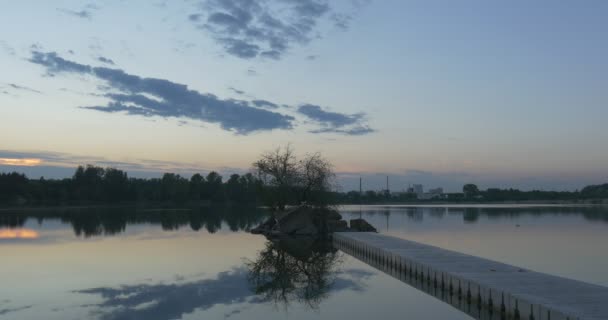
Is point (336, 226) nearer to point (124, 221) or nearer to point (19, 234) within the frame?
point (19, 234)

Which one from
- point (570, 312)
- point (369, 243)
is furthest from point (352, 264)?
Result: point (570, 312)

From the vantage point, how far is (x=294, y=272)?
27.4 metres

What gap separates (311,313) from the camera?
58.1ft

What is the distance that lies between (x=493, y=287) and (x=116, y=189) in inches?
5516

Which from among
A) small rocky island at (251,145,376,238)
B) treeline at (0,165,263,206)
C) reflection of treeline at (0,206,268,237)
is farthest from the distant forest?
small rocky island at (251,145,376,238)

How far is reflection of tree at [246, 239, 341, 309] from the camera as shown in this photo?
2107 centimetres

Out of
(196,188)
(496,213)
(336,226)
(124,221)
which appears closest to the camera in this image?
(336,226)

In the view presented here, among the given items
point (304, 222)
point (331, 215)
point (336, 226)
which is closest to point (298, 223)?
point (304, 222)

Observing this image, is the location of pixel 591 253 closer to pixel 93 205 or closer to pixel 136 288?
pixel 136 288

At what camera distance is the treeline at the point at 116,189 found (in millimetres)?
125625

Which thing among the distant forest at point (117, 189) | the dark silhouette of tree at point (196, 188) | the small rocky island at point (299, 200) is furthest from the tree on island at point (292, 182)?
the dark silhouette of tree at point (196, 188)

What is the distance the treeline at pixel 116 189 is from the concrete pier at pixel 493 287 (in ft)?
337

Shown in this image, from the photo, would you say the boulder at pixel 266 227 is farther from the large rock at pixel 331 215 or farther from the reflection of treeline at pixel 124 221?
the large rock at pixel 331 215

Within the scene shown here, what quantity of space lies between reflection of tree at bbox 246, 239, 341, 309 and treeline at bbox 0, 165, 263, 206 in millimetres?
89072
